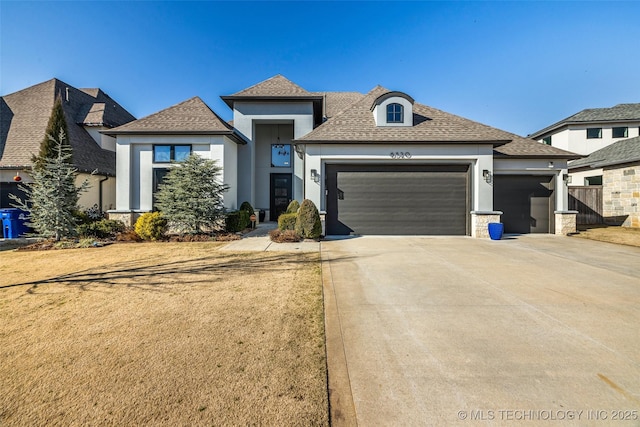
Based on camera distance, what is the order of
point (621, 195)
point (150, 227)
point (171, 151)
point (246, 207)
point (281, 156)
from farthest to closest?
point (281, 156) → point (621, 195) → point (246, 207) → point (171, 151) → point (150, 227)

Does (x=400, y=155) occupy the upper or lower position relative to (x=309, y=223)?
upper

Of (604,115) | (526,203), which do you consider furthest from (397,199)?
(604,115)

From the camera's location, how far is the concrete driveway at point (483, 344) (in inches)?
81.4

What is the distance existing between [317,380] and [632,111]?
33250mm

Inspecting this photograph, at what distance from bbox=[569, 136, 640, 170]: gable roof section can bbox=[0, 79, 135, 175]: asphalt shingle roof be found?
26377 mm

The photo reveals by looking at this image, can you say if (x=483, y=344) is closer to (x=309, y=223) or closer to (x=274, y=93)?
(x=309, y=223)

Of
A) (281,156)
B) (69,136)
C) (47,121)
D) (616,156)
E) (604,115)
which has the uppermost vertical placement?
(604,115)

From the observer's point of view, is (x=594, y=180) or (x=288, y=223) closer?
(x=288, y=223)

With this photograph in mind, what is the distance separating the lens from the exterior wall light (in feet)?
35.4

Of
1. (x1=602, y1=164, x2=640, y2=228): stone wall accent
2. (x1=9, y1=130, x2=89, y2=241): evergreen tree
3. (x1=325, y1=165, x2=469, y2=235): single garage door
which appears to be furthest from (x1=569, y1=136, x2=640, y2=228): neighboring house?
(x1=9, y1=130, x2=89, y2=241): evergreen tree

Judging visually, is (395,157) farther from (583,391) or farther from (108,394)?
(108,394)

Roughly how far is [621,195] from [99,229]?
2408 centimetres

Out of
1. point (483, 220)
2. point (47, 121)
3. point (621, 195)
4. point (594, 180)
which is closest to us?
point (483, 220)

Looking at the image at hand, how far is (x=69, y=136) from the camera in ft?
43.3
